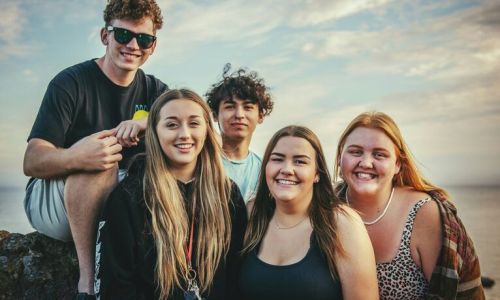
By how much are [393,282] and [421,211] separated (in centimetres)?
78

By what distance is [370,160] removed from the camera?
193 inches

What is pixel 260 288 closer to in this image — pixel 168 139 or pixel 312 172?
pixel 312 172

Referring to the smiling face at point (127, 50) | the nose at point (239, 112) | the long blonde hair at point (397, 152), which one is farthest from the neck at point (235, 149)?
the long blonde hair at point (397, 152)

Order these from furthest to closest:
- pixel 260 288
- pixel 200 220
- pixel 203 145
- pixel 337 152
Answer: pixel 337 152 → pixel 203 145 → pixel 200 220 → pixel 260 288

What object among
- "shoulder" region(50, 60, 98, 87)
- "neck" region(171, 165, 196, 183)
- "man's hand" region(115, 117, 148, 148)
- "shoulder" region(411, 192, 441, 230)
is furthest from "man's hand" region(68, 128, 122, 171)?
"shoulder" region(411, 192, 441, 230)

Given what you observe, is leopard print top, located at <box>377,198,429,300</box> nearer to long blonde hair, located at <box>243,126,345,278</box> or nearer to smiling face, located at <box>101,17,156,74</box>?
long blonde hair, located at <box>243,126,345,278</box>

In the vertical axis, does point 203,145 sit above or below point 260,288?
above

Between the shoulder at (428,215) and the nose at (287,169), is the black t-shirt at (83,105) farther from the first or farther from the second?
the shoulder at (428,215)

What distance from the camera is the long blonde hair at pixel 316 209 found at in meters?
4.10

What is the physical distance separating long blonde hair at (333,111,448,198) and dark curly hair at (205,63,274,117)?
222 centimetres

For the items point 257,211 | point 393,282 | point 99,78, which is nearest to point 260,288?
point 257,211

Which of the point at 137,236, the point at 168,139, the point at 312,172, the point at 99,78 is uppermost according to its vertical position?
the point at 99,78

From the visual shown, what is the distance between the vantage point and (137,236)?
4.22 metres

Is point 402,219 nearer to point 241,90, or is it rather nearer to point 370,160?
point 370,160
